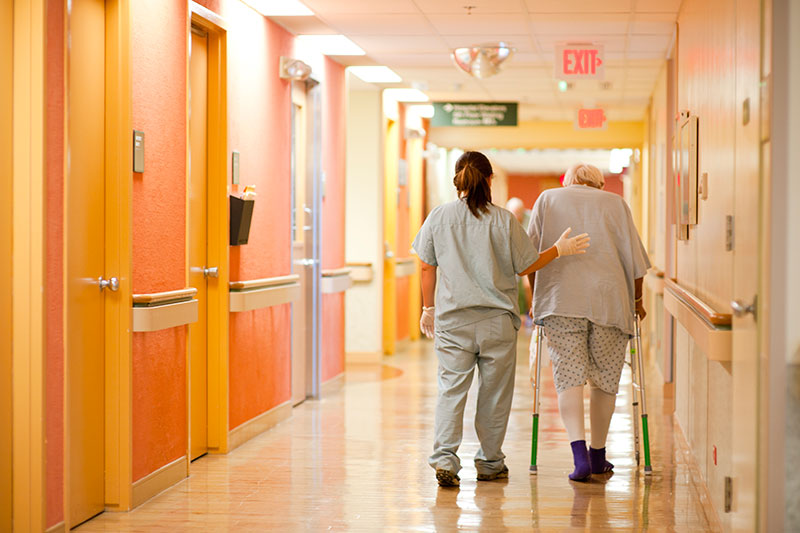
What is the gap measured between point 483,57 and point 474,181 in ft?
6.86

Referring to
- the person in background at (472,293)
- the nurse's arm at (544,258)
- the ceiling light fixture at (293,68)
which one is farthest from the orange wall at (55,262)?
the ceiling light fixture at (293,68)

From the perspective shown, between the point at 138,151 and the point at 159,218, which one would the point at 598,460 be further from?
the point at 138,151

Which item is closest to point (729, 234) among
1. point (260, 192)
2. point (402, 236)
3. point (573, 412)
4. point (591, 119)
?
point (573, 412)

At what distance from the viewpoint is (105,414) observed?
14.3 feet

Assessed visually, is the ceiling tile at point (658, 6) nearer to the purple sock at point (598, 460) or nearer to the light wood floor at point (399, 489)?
the light wood floor at point (399, 489)

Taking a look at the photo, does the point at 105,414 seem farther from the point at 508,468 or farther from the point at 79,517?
the point at 508,468

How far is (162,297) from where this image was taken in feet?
14.8

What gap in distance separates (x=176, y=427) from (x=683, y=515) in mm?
2389

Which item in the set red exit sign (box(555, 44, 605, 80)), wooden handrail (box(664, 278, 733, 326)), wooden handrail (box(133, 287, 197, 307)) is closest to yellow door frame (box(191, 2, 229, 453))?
wooden handrail (box(133, 287, 197, 307))

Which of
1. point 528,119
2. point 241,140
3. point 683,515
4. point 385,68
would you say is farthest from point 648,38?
point 528,119

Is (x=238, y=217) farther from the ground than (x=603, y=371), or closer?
farther from the ground

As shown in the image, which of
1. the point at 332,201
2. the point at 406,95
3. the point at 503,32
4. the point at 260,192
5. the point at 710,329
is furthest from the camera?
the point at 406,95

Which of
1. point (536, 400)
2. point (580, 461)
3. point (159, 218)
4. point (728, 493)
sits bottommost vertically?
point (580, 461)

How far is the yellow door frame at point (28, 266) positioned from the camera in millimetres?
3707
